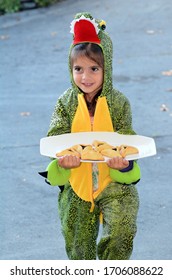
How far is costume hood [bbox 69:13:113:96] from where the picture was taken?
13.9ft

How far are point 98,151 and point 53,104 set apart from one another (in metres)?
4.29

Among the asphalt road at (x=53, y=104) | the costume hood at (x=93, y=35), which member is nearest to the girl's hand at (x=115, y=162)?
the costume hood at (x=93, y=35)

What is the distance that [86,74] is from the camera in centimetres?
430

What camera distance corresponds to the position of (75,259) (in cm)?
452

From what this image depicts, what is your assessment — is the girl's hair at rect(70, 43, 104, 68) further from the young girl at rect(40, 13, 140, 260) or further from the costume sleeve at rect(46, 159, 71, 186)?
the costume sleeve at rect(46, 159, 71, 186)

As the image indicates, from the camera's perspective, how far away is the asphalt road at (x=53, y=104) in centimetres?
570

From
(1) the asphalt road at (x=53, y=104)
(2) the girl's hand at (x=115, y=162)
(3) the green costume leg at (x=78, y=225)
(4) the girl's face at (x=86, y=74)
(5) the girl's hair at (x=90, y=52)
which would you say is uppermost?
(5) the girl's hair at (x=90, y=52)

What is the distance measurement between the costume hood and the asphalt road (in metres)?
1.45

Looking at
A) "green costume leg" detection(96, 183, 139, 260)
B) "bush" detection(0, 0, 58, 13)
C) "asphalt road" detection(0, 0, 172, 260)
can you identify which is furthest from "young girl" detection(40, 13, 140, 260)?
"bush" detection(0, 0, 58, 13)

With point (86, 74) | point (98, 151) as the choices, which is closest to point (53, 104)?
point (86, 74)

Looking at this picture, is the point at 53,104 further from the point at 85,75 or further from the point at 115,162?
the point at 115,162

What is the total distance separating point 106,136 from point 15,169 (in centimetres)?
265

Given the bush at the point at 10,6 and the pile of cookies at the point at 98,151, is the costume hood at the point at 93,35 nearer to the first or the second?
the pile of cookies at the point at 98,151

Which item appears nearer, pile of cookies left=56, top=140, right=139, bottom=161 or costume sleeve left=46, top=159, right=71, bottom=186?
pile of cookies left=56, top=140, right=139, bottom=161
